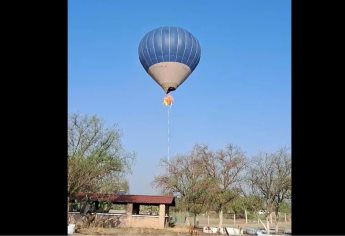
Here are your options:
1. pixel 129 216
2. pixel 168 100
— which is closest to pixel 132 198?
pixel 129 216

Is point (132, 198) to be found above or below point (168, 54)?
below

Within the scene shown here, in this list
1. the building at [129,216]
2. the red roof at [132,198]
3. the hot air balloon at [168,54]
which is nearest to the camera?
the hot air balloon at [168,54]

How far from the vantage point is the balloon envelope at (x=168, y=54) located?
22.4m

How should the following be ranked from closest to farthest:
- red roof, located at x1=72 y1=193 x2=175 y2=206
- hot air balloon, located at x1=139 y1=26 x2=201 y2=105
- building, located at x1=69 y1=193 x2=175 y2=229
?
1. hot air balloon, located at x1=139 y1=26 x2=201 y2=105
2. building, located at x1=69 y1=193 x2=175 y2=229
3. red roof, located at x1=72 y1=193 x2=175 y2=206

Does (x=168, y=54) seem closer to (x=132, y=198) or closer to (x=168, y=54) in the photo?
(x=168, y=54)

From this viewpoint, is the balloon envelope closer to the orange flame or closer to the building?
the orange flame

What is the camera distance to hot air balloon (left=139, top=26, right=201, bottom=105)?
22.4 meters

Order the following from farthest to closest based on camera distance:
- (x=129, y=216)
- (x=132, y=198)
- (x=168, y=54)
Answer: (x=132, y=198) < (x=129, y=216) < (x=168, y=54)

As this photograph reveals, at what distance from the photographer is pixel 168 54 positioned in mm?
22281

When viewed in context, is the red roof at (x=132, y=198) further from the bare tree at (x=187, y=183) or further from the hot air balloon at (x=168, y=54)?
the hot air balloon at (x=168, y=54)

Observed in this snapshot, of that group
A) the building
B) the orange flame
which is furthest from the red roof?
the orange flame

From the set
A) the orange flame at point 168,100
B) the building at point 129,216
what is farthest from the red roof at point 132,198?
the orange flame at point 168,100

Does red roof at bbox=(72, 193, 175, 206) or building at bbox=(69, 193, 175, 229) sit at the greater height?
red roof at bbox=(72, 193, 175, 206)

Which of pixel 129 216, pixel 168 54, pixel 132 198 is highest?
pixel 168 54
